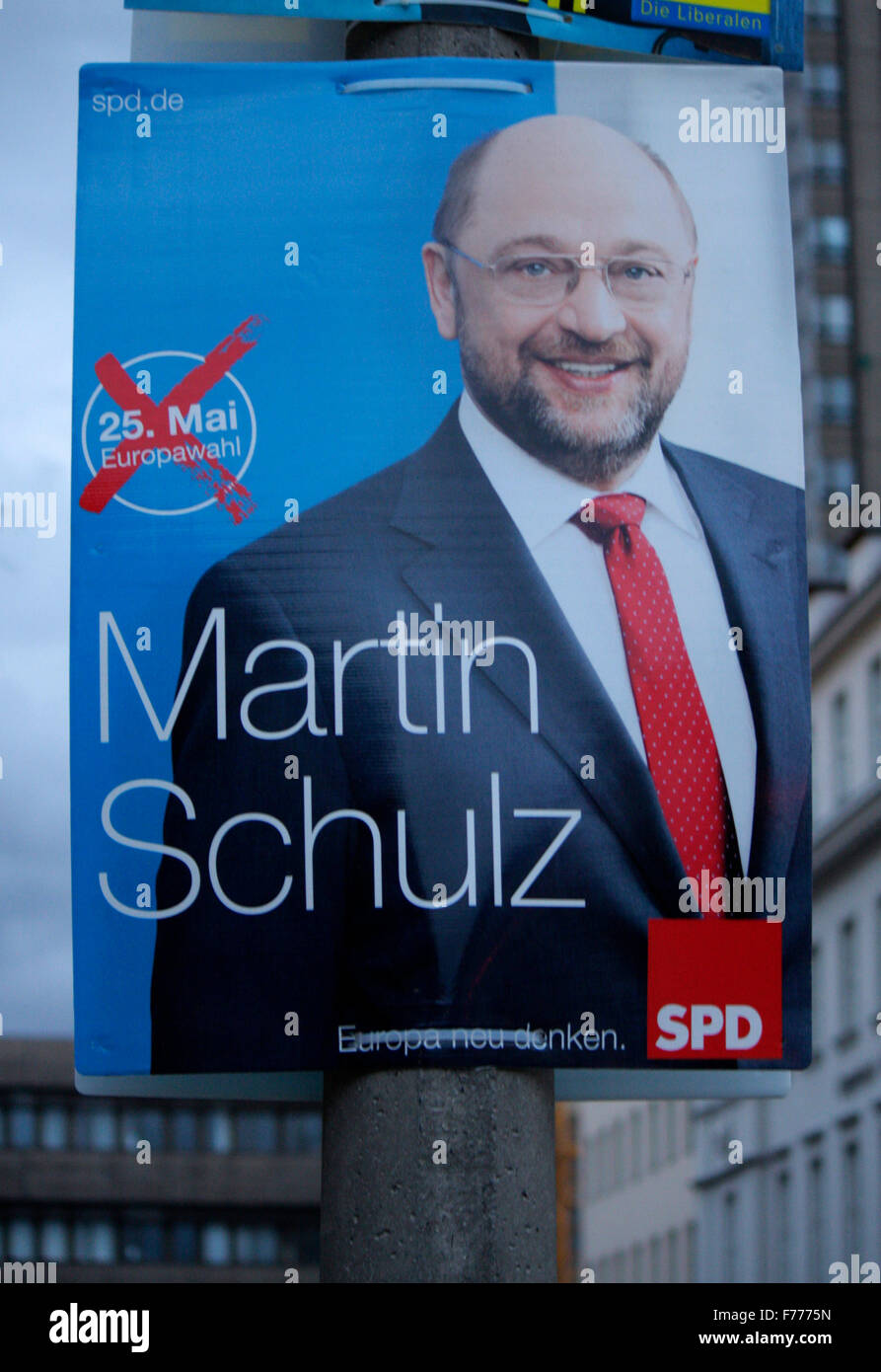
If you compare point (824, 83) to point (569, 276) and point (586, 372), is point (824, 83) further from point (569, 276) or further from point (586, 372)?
point (586, 372)

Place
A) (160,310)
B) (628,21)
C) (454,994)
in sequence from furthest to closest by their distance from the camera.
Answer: (628,21), (160,310), (454,994)

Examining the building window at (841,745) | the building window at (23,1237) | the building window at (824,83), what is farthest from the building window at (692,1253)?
the building window at (824,83)

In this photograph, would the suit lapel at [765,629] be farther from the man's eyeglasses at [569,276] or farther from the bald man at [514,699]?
the man's eyeglasses at [569,276]

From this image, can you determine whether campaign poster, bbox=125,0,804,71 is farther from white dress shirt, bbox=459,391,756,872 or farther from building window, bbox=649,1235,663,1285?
building window, bbox=649,1235,663,1285

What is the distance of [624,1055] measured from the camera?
7781 mm

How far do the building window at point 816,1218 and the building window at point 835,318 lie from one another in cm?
3647

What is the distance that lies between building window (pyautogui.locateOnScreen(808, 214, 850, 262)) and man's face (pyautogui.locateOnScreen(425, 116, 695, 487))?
239 ft

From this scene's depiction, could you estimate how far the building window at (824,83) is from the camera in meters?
82.1

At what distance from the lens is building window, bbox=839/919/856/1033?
165ft

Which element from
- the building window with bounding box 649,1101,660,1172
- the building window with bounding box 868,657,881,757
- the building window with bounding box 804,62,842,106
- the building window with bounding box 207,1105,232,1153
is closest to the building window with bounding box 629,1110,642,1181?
the building window with bounding box 649,1101,660,1172

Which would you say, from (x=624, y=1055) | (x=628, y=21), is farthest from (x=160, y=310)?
(x=624, y=1055)

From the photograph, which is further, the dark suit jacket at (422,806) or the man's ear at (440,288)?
the man's ear at (440,288)
